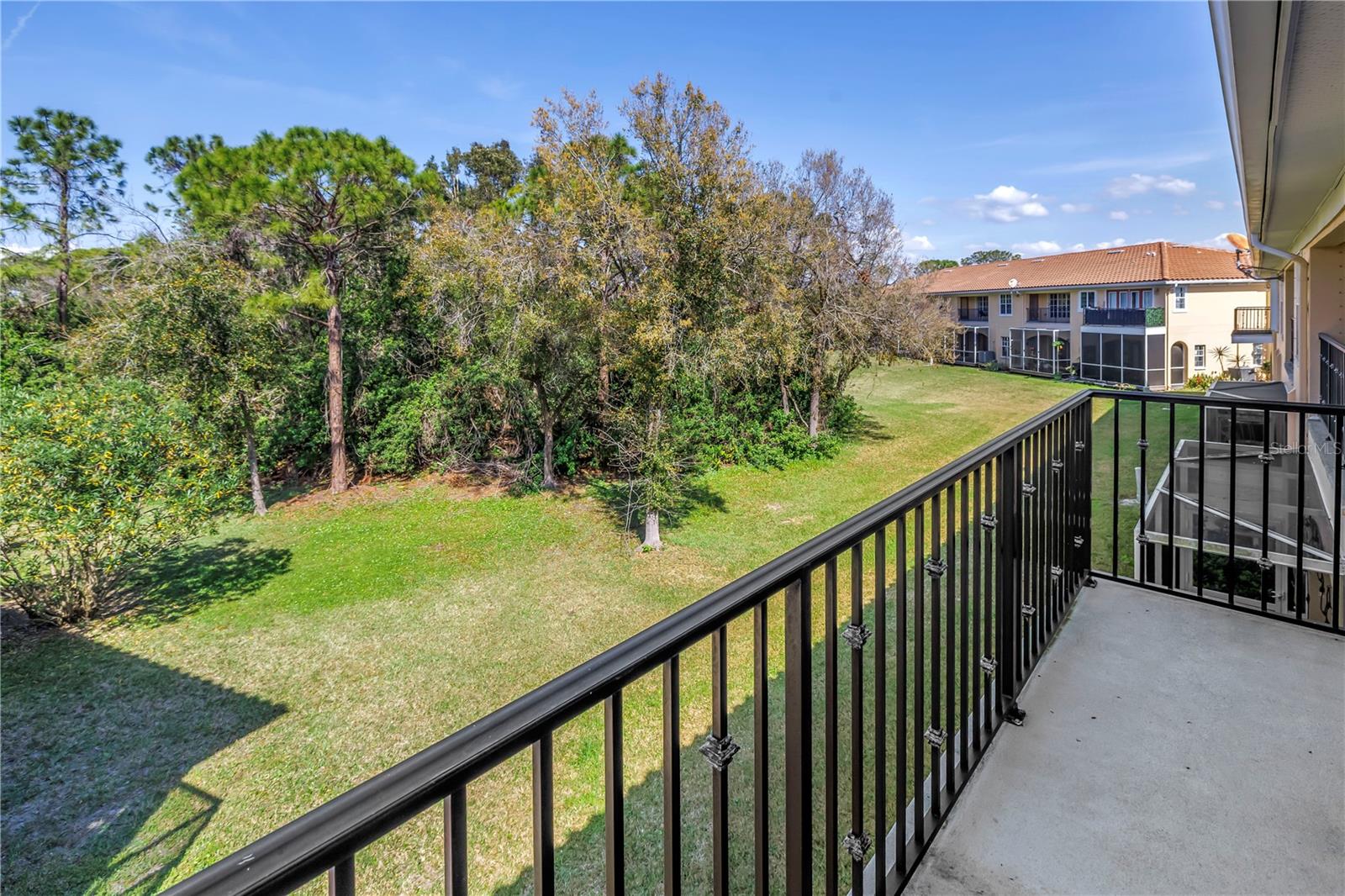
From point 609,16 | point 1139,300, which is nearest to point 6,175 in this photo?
point 609,16

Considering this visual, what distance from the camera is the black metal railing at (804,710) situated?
575 millimetres

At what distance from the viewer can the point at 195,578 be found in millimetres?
7492

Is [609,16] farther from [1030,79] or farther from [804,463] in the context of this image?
[804,463]

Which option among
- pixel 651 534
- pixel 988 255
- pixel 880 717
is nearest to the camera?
pixel 880 717

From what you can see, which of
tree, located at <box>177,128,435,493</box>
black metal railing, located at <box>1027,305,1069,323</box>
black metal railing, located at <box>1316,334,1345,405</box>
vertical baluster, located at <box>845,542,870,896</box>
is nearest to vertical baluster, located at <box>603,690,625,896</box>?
vertical baluster, located at <box>845,542,870,896</box>

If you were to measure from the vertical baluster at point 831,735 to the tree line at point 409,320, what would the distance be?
250 inches

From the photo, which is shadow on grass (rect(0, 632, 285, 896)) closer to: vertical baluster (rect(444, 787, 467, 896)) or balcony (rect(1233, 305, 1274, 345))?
vertical baluster (rect(444, 787, 467, 896))

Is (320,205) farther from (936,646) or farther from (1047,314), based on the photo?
(1047,314)

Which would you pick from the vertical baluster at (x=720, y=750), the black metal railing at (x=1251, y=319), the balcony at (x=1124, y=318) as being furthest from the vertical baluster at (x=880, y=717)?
the black metal railing at (x=1251, y=319)

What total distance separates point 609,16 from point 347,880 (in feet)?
32.6

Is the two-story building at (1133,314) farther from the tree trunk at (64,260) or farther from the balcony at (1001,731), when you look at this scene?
the tree trunk at (64,260)

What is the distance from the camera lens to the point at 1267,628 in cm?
242

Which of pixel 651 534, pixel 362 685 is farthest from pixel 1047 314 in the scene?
pixel 362 685

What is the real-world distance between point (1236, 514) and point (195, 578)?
10.00m
